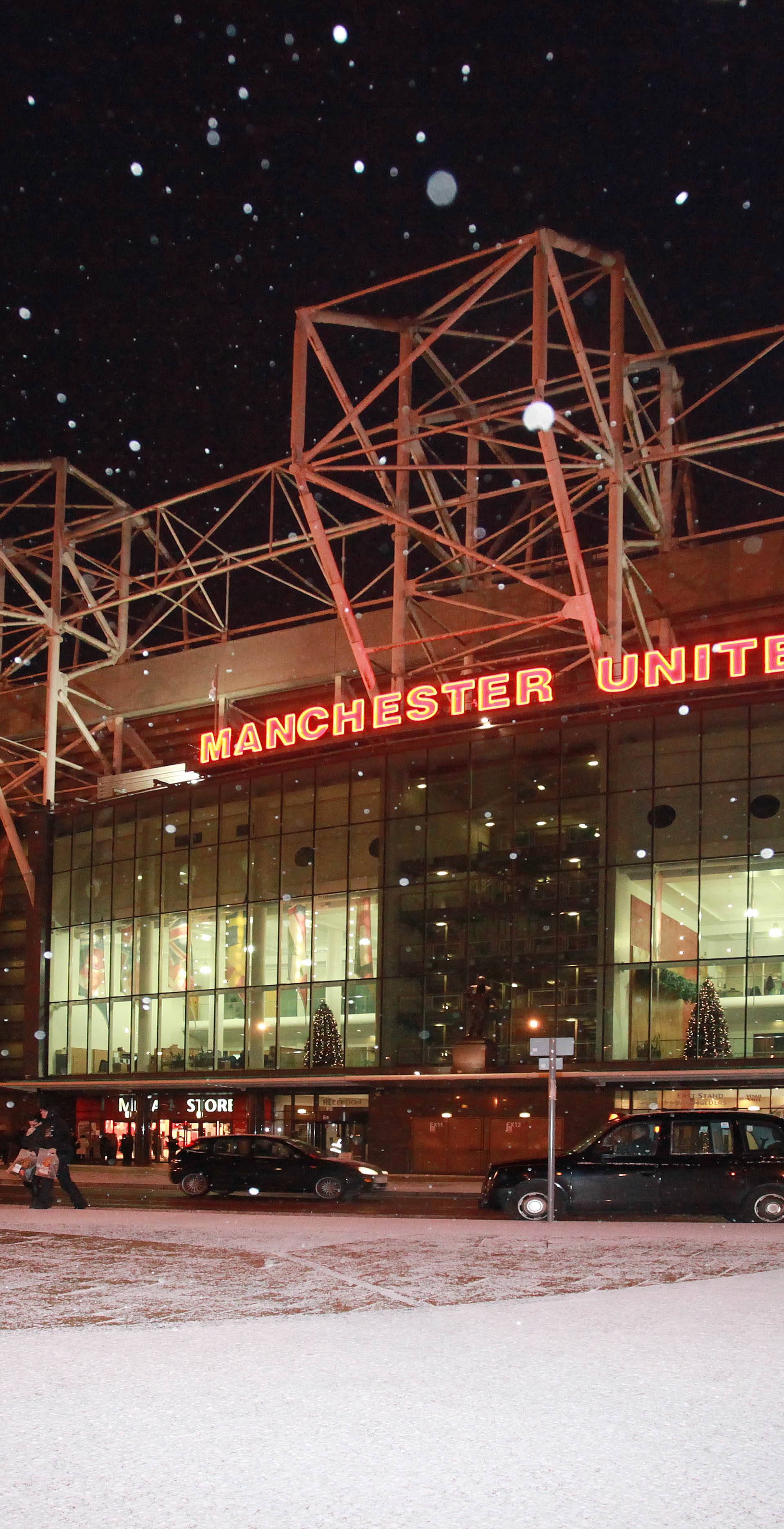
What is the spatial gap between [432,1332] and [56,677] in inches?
1613

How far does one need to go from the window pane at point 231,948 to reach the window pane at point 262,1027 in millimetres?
731

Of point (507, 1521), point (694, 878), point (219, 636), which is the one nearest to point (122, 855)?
point (219, 636)

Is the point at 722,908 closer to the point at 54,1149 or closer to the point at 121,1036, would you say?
the point at 54,1149

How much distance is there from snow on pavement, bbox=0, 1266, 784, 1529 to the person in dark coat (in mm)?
11393

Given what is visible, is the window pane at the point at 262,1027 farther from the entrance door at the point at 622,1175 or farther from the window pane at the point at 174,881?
the entrance door at the point at 622,1175

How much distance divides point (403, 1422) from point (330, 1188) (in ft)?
68.6

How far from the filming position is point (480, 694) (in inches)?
1511

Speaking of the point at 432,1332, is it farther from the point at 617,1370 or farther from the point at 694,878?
the point at 694,878

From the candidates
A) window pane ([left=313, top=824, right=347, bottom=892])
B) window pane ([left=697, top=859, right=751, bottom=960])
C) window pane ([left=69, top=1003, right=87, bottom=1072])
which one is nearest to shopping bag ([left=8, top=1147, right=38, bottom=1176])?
window pane ([left=697, top=859, right=751, bottom=960])

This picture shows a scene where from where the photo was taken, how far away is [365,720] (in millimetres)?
40562

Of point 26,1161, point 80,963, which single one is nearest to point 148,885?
point 80,963

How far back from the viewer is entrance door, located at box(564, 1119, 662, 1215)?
1970 centimetres

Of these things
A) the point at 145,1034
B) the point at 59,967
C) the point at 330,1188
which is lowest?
the point at 330,1188

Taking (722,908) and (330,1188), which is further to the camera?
(722,908)
